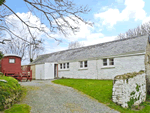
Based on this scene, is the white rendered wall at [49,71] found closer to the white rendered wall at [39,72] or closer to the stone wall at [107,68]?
the white rendered wall at [39,72]

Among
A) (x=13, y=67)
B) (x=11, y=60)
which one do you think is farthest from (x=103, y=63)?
(x=11, y=60)

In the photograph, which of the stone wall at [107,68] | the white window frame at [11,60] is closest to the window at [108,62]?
the stone wall at [107,68]

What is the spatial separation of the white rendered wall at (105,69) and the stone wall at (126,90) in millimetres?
5218

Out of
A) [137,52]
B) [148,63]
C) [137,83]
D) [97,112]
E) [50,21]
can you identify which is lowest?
[97,112]

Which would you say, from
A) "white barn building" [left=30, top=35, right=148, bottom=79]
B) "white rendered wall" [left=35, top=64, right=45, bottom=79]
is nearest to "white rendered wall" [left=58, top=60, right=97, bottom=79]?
"white barn building" [left=30, top=35, right=148, bottom=79]

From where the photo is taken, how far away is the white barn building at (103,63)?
1402 centimetres

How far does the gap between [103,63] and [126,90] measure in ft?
30.1

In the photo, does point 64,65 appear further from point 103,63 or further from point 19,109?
point 19,109

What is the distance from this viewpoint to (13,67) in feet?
55.5

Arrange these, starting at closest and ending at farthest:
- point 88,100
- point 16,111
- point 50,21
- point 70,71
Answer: point 16,111 < point 50,21 < point 88,100 < point 70,71

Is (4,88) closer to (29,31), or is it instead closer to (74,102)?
(29,31)

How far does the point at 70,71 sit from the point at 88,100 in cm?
1230

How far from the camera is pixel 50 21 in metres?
6.62

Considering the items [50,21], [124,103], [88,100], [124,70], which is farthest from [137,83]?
[50,21]
